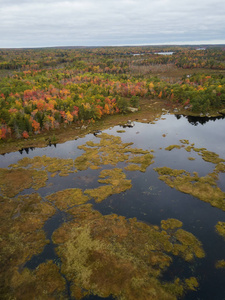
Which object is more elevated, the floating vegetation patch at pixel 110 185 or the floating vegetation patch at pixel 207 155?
the floating vegetation patch at pixel 207 155

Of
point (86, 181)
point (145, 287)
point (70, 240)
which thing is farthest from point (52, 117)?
point (145, 287)

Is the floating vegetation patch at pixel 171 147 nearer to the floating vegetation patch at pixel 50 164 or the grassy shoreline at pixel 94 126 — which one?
the grassy shoreline at pixel 94 126

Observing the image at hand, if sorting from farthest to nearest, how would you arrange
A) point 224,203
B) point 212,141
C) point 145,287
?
point 212,141, point 224,203, point 145,287

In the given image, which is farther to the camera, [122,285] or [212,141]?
[212,141]

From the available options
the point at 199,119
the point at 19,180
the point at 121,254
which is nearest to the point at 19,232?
the point at 19,180

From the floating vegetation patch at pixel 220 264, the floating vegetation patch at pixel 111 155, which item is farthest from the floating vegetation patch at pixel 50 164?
the floating vegetation patch at pixel 220 264

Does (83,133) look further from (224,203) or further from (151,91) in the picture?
(151,91)
